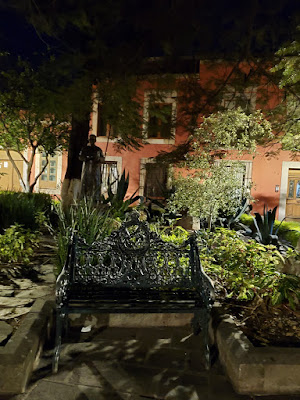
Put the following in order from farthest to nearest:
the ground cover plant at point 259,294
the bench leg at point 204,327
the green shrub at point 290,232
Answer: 1. the green shrub at point 290,232
2. the ground cover plant at point 259,294
3. the bench leg at point 204,327

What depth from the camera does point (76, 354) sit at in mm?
2379

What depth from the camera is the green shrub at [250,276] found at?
8.67 ft

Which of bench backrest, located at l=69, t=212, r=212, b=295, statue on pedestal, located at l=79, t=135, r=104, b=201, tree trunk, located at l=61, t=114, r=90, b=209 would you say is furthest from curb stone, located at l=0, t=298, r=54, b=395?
tree trunk, located at l=61, t=114, r=90, b=209

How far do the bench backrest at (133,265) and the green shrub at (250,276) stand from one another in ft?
1.24

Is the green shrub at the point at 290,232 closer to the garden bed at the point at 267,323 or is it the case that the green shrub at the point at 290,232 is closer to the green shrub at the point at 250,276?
the green shrub at the point at 250,276

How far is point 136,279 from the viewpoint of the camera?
9.21 ft

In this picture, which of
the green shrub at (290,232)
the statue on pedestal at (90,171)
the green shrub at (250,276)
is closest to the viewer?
the green shrub at (250,276)

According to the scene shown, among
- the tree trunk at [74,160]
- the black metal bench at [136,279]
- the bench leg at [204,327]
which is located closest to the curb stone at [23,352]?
the black metal bench at [136,279]

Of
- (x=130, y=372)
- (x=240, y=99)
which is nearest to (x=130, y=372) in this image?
(x=130, y=372)

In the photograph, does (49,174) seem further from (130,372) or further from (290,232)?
(130,372)

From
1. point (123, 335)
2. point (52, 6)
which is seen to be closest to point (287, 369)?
point (123, 335)

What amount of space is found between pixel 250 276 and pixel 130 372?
1408mm

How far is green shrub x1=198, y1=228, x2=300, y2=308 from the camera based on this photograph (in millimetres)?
2643

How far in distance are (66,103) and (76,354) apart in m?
2.41
